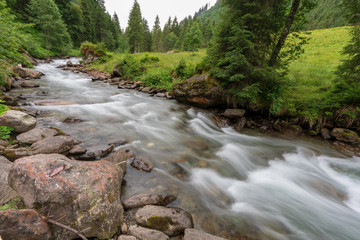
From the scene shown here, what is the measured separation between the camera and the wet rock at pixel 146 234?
2338 mm

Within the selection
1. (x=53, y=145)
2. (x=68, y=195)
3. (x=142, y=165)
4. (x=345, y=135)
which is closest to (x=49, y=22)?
(x=53, y=145)

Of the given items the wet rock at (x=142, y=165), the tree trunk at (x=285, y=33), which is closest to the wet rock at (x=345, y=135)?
the tree trunk at (x=285, y=33)

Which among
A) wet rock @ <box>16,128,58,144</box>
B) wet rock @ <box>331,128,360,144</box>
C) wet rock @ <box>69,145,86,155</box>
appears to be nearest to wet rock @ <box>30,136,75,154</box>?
wet rock @ <box>69,145,86,155</box>

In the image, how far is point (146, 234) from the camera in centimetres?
237

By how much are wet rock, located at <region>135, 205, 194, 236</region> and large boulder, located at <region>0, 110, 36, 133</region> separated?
459 cm

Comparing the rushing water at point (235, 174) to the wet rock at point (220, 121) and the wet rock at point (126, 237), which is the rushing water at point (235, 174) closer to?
the wet rock at point (220, 121)

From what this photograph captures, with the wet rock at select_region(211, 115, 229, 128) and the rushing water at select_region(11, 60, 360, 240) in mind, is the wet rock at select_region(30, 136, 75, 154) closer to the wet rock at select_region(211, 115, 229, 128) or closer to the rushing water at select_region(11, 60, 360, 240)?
the rushing water at select_region(11, 60, 360, 240)

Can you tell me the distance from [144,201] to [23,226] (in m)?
1.74

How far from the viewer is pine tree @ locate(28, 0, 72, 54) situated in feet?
90.9

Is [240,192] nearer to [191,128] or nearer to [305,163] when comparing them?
[305,163]

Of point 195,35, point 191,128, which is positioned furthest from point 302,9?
point 195,35

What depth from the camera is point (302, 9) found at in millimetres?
7109

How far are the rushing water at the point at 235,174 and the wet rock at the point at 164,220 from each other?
1.53 ft

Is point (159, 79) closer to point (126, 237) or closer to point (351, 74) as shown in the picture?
point (351, 74)
